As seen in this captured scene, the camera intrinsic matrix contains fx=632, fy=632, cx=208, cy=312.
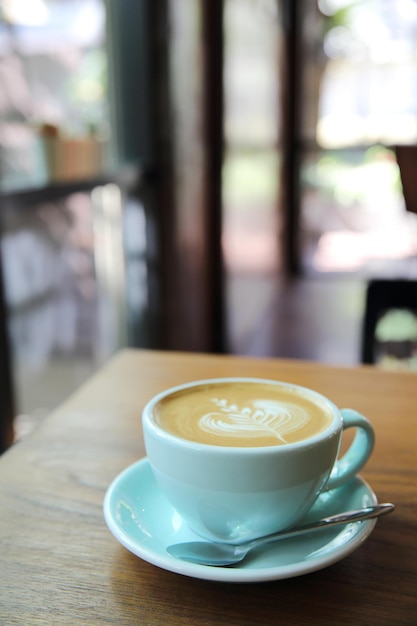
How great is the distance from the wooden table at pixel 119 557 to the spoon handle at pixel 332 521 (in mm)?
26

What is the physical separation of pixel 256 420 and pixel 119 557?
4.9 inches

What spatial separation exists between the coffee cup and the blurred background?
44cm

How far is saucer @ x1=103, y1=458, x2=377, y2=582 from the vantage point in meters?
0.35

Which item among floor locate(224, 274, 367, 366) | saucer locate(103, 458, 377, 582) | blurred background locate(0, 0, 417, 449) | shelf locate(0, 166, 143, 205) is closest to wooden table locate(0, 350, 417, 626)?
saucer locate(103, 458, 377, 582)

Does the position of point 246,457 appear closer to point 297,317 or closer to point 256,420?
point 256,420

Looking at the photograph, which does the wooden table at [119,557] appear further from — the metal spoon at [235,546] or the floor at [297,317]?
the floor at [297,317]

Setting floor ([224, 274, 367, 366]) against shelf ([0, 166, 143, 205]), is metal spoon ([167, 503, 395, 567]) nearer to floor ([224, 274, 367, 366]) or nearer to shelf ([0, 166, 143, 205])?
shelf ([0, 166, 143, 205])

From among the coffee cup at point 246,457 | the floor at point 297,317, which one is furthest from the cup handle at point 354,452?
the floor at point 297,317

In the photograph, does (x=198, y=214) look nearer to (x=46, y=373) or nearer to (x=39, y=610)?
(x=46, y=373)

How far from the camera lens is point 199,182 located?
2271 mm

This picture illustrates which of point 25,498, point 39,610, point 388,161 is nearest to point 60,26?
point 25,498

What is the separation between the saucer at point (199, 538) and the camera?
0.35 meters

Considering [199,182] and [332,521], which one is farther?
[199,182]

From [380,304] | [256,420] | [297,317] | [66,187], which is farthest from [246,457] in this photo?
[297,317]
